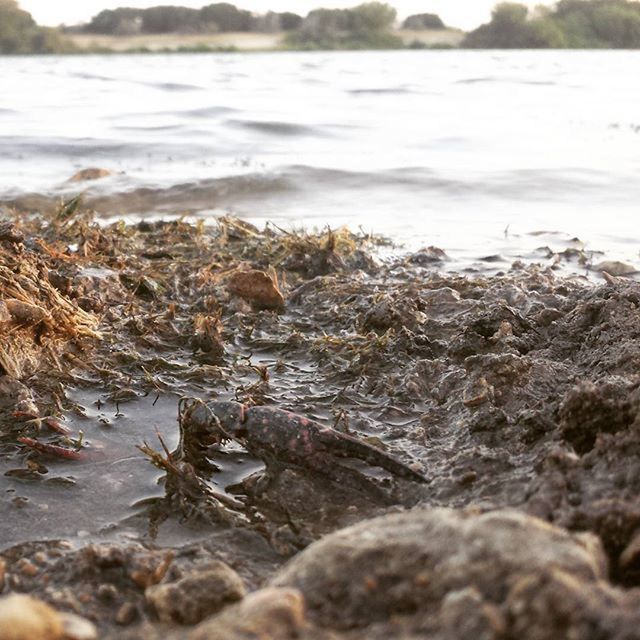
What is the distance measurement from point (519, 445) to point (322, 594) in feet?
3.73

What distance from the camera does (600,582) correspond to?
1.04 metres

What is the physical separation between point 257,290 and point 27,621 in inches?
112

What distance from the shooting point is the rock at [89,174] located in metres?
8.30

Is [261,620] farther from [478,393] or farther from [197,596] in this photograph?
[478,393]

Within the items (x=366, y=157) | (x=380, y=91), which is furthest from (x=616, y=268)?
(x=380, y=91)

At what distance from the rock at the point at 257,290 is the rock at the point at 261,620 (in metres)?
2.75

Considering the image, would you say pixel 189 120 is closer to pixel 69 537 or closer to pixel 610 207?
pixel 610 207

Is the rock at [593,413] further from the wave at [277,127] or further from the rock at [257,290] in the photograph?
the wave at [277,127]

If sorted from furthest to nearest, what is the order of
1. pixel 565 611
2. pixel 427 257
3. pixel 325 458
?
1. pixel 427 257
2. pixel 325 458
3. pixel 565 611

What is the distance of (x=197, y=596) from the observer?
1379 mm

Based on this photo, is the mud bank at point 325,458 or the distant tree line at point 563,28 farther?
the distant tree line at point 563,28

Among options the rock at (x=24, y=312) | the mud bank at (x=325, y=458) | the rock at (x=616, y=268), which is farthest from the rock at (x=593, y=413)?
the rock at (x=616, y=268)

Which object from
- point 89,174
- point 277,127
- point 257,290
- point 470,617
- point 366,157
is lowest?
point 257,290

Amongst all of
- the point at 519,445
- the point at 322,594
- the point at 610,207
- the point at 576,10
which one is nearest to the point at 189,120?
the point at 610,207
